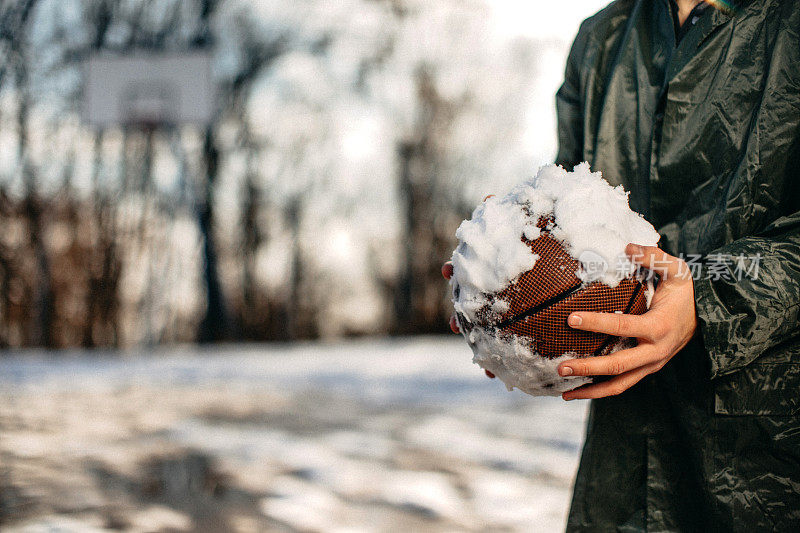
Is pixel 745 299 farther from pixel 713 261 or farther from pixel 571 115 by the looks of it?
pixel 571 115

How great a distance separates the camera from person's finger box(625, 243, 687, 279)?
52.6 inches

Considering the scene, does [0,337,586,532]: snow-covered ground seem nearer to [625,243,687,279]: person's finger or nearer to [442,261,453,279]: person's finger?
[442,261,453,279]: person's finger

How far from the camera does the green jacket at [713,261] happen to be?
1387 mm

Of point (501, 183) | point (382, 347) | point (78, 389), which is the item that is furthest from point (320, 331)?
point (78, 389)

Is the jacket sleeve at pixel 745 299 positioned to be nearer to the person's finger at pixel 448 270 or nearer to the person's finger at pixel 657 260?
the person's finger at pixel 657 260

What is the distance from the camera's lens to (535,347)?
154cm

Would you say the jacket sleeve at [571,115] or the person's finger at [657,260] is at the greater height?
the jacket sleeve at [571,115]

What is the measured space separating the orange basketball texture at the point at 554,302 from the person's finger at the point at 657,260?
13 cm

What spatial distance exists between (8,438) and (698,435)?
5.16 m

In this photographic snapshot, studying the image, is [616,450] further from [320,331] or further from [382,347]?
[320,331]

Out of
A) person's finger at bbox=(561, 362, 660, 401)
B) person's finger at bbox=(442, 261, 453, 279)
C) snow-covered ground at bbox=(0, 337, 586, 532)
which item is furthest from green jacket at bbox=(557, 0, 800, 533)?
snow-covered ground at bbox=(0, 337, 586, 532)

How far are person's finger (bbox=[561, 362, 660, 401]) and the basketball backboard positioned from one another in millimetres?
14020

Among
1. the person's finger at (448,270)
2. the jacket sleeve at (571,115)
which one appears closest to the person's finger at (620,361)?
the person's finger at (448,270)

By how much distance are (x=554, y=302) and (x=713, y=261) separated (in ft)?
1.10
